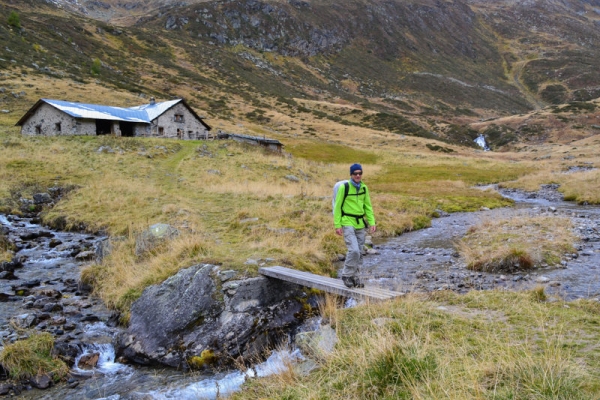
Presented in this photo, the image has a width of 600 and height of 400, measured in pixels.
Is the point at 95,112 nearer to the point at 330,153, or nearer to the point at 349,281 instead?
the point at 330,153

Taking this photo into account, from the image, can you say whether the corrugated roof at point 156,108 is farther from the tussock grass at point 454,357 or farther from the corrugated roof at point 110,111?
the tussock grass at point 454,357

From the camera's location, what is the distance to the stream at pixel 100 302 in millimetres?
7582

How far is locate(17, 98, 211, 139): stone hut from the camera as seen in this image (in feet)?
139

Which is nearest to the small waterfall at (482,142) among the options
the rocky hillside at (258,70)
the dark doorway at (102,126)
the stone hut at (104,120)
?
the rocky hillside at (258,70)

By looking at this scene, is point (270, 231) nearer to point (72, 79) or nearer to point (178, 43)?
point (72, 79)

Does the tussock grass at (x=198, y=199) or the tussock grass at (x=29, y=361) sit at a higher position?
the tussock grass at (x=198, y=199)

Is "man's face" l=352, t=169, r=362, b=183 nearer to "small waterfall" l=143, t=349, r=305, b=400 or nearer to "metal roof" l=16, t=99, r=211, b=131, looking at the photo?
"small waterfall" l=143, t=349, r=305, b=400

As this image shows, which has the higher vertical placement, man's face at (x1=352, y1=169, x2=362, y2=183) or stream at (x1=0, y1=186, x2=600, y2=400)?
man's face at (x1=352, y1=169, x2=362, y2=183)

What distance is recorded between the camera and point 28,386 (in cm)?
755

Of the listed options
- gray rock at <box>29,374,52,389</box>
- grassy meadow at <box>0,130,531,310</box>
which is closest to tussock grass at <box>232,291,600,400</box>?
gray rock at <box>29,374,52,389</box>

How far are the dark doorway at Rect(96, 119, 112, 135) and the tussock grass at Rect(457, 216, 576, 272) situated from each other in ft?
135

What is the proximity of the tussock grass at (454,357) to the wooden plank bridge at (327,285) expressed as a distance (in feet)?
1.84

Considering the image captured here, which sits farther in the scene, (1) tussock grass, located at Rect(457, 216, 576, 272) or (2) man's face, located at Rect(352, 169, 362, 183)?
(1) tussock grass, located at Rect(457, 216, 576, 272)

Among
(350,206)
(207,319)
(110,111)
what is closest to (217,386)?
(207,319)
